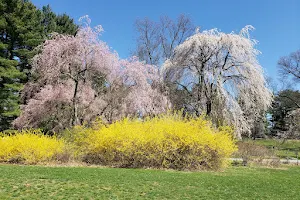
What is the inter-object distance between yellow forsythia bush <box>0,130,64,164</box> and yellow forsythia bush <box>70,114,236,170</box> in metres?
1.63

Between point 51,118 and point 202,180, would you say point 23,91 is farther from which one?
point 202,180

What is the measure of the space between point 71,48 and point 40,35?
8.93m

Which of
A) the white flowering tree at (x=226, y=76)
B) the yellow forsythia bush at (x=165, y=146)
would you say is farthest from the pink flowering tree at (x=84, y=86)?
the yellow forsythia bush at (x=165, y=146)

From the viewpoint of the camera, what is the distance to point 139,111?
1850cm

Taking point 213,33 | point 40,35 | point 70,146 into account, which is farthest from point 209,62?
point 40,35

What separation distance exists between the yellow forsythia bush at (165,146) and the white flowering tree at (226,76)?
169 inches

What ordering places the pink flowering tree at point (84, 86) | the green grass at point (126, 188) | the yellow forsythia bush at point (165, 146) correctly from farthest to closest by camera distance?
the pink flowering tree at point (84, 86) < the yellow forsythia bush at point (165, 146) < the green grass at point (126, 188)

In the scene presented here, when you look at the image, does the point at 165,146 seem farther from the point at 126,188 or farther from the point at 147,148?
the point at 126,188

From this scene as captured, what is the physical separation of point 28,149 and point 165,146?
5.74m

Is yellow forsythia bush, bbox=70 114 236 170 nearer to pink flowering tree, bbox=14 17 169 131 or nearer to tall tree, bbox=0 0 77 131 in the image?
pink flowering tree, bbox=14 17 169 131

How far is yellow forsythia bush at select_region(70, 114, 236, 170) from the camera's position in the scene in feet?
37.9

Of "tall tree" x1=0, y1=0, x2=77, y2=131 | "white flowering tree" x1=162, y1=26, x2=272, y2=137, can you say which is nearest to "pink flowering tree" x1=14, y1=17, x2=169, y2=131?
"tall tree" x1=0, y1=0, x2=77, y2=131

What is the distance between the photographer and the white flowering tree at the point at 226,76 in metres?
16.2

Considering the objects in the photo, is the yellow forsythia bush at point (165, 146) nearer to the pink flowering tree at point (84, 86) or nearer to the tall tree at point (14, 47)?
the pink flowering tree at point (84, 86)
